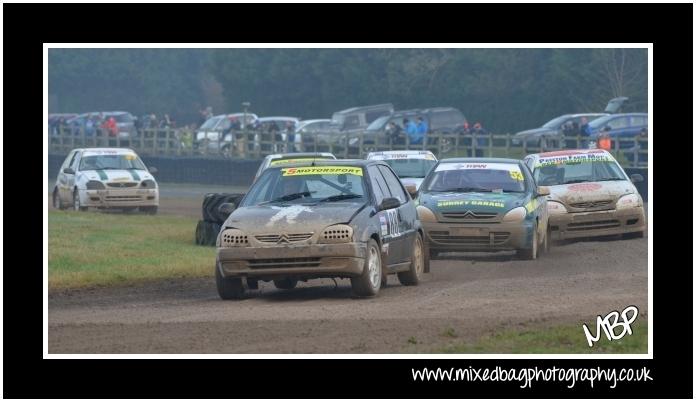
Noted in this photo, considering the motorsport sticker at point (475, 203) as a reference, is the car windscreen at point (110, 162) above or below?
above

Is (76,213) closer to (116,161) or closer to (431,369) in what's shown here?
(116,161)

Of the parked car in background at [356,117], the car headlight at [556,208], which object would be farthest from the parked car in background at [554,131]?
the car headlight at [556,208]

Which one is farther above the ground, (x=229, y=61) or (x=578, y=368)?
(x=229, y=61)

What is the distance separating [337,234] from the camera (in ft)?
47.4

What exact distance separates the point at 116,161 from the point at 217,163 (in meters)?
14.5

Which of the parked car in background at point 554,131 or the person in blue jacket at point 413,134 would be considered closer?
the parked car in background at point 554,131

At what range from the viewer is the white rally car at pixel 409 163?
26.2 meters

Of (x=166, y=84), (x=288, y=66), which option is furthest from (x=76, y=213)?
(x=166, y=84)

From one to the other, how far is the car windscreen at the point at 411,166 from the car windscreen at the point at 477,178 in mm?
5422

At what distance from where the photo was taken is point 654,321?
12406 mm

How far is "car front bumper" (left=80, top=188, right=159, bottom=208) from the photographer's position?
30.9 m

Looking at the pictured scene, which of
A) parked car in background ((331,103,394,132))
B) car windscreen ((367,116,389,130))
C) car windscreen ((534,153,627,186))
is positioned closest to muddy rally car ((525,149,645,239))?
car windscreen ((534,153,627,186))

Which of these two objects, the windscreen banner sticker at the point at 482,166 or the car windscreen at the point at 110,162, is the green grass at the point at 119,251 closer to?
the car windscreen at the point at 110,162

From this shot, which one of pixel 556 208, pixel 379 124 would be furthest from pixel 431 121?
pixel 556 208
